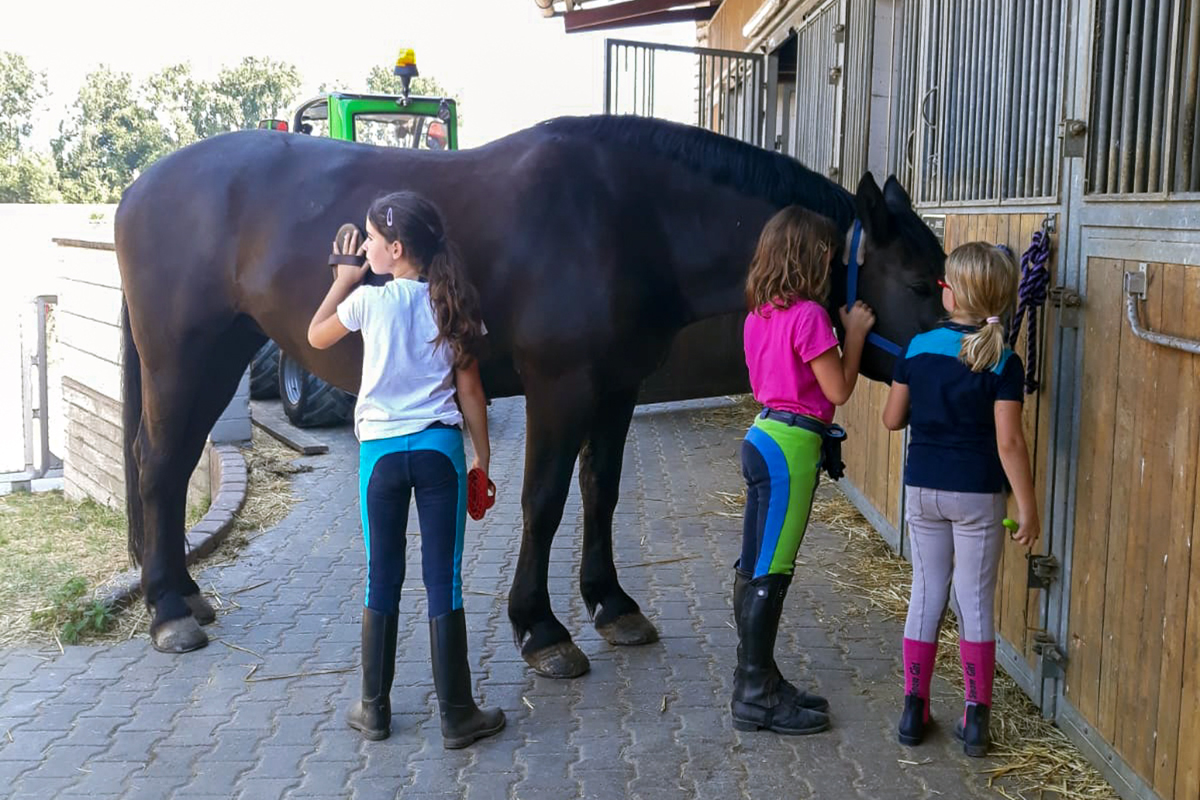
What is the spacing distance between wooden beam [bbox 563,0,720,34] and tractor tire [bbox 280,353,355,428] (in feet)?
20.8

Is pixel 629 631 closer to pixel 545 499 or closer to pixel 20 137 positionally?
pixel 545 499

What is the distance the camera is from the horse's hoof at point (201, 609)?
410 cm

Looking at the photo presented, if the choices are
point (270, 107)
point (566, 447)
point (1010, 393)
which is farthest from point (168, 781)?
point (270, 107)

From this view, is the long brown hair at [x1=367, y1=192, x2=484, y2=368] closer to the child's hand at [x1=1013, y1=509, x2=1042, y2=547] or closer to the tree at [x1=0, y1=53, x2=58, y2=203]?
the child's hand at [x1=1013, y1=509, x2=1042, y2=547]

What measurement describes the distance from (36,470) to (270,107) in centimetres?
3855

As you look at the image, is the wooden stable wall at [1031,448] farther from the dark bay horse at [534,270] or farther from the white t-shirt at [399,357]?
the white t-shirt at [399,357]

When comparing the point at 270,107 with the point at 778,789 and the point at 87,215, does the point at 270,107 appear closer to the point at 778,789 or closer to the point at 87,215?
the point at 87,215

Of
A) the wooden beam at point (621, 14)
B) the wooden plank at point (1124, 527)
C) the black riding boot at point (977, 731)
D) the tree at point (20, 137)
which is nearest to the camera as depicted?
the wooden plank at point (1124, 527)

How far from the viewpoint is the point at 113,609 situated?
417cm

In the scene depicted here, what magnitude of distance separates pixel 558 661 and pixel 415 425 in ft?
3.41

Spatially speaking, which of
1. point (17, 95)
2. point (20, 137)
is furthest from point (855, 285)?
point (17, 95)

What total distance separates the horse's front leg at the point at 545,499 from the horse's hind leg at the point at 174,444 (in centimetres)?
131

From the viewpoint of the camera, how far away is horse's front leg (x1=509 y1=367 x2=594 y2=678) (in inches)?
137

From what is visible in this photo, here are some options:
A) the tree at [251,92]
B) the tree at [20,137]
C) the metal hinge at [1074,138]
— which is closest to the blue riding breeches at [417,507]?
the metal hinge at [1074,138]
